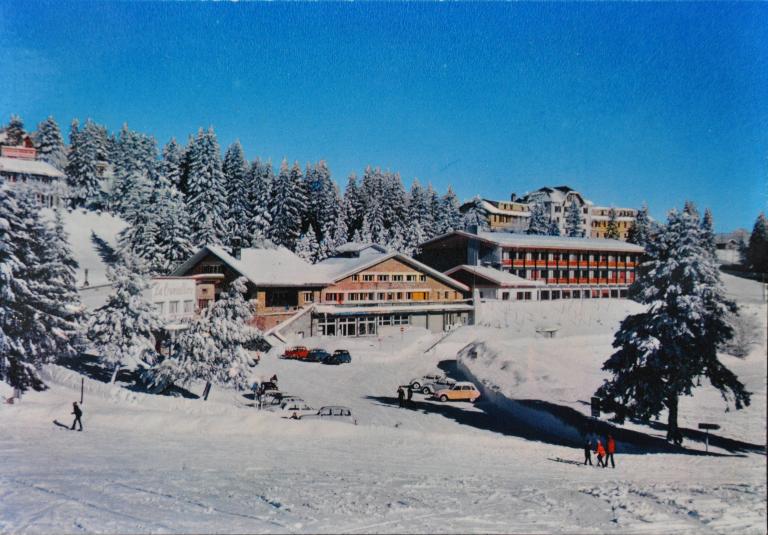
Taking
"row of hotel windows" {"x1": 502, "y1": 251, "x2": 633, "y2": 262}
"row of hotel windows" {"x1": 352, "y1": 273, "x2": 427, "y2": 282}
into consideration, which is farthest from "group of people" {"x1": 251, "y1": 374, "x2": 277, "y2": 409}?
"row of hotel windows" {"x1": 502, "y1": 251, "x2": 633, "y2": 262}

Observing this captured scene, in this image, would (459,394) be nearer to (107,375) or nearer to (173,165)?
(107,375)

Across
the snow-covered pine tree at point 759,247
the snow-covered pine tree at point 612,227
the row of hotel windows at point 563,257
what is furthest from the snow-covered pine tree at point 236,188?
the snow-covered pine tree at point 612,227

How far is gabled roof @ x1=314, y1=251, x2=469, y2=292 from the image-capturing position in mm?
43656

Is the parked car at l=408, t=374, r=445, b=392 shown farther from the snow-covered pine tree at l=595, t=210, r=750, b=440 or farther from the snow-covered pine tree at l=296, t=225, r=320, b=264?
the snow-covered pine tree at l=296, t=225, r=320, b=264

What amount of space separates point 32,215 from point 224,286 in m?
18.9

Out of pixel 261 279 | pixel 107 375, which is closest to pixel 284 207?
pixel 261 279

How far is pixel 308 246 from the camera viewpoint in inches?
2329

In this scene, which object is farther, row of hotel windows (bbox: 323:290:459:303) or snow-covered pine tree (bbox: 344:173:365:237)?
snow-covered pine tree (bbox: 344:173:365:237)

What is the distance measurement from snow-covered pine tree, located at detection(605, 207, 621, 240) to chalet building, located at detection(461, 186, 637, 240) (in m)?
0.90

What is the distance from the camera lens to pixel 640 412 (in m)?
20.1

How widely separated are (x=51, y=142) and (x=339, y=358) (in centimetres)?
3677

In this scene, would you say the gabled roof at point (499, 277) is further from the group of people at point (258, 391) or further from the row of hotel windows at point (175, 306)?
the group of people at point (258, 391)

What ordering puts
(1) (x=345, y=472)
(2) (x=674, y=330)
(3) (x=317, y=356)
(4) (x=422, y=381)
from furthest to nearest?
(3) (x=317, y=356) → (4) (x=422, y=381) → (2) (x=674, y=330) → (1) (x=345, y=472)

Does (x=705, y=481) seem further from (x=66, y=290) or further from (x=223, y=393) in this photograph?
(x=66, y=290)
